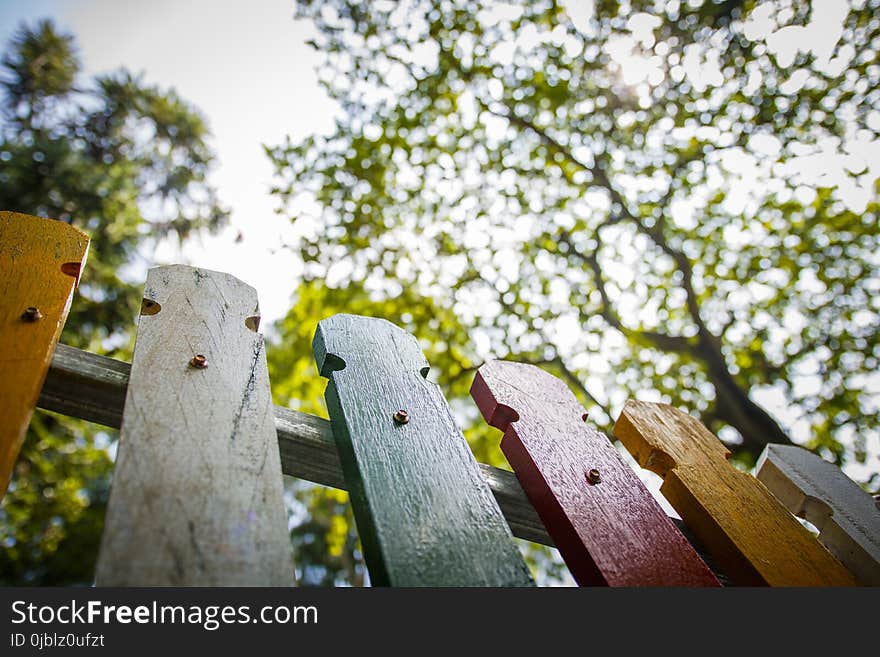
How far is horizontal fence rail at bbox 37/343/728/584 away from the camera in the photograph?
101 cm

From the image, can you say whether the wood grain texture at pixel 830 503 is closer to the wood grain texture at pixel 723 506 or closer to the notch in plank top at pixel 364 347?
the wood grain texture at pixel 723 506

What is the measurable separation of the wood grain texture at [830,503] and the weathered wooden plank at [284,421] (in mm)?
695

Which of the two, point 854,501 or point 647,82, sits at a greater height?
point 647,82

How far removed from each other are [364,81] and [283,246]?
1.48 meters

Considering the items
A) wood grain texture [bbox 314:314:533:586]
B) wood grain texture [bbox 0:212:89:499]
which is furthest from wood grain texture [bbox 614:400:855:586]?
wood grain texture [bbox 0:212:89:499]

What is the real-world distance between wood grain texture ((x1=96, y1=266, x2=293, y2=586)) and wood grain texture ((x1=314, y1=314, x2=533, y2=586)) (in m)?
0.14

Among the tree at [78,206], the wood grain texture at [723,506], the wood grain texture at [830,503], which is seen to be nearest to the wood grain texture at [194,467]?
the wood grain texture at [723,506]

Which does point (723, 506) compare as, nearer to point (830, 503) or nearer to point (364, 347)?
point (830, 503)

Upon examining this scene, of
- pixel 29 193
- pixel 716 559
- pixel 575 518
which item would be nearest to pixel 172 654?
pixel 575 518

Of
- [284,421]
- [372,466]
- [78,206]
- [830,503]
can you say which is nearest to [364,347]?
[284,421]

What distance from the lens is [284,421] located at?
1.09 m

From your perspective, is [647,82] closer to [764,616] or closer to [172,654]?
[764,616]

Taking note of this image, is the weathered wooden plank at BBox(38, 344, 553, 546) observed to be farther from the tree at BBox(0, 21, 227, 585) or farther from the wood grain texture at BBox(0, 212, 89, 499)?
the tree at BBox(0, 21, 227, 585)

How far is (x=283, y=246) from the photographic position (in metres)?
4.33
